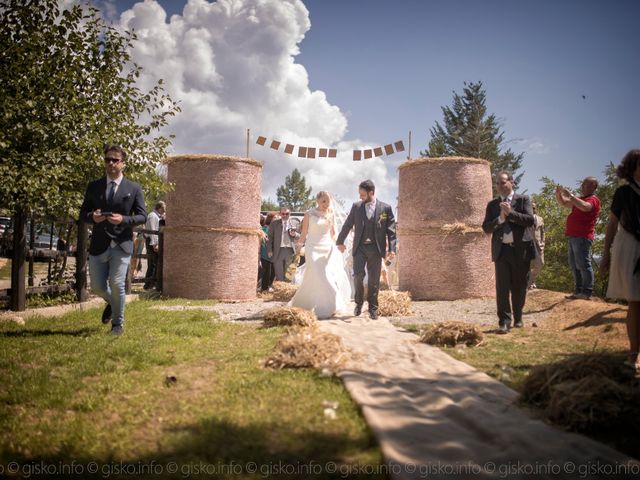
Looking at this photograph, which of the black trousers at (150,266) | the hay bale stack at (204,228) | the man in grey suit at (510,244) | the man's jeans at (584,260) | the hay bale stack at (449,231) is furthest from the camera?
the black trousers at (150,266)

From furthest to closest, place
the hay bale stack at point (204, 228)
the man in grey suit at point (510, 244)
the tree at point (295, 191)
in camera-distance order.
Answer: the tree at point (295, 191) → the hay bale stack at point (204, 228) → the man in grey suit at point (510, 244)

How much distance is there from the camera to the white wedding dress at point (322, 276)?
8516 mm

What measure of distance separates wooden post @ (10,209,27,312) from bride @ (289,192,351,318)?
447 centimetres

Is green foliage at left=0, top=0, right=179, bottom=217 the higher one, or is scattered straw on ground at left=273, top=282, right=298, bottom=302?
green foliage at left=0, top=0, right=179, bottom=217

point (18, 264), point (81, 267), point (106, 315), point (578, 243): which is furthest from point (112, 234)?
point (578, 243)

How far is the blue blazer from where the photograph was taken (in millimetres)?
5746

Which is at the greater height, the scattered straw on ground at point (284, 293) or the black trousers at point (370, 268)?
the black trousers at point (370, 268)

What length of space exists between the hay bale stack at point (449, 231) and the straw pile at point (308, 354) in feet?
22.7

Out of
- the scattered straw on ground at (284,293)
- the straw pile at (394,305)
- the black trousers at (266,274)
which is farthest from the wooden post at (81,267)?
the black trousers at (266,274)

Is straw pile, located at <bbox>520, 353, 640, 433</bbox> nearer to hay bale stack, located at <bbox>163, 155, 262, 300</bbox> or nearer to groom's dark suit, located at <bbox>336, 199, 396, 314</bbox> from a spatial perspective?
groom's dark suit, located at <bbox>336, 199, 396, 314</bbox>

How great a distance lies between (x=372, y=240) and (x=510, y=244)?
7.79ft

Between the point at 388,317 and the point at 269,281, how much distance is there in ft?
20.6

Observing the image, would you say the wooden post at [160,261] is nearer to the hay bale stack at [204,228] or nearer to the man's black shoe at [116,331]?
the hay bale stack at [204,228]

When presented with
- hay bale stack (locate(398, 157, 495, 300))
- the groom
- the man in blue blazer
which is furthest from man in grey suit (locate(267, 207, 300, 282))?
the man in blue blazer
